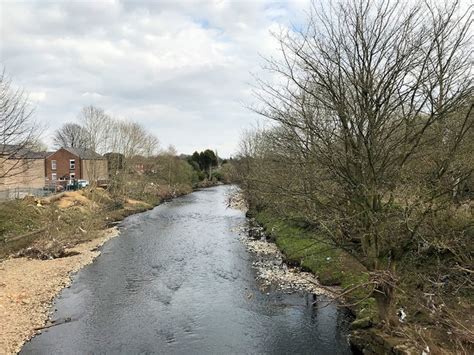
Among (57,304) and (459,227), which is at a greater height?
(459,227)

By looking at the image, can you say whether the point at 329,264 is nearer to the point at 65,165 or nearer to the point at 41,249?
the point at 41,249

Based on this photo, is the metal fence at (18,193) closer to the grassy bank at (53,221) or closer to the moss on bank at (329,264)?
the grassy bank at (53,221)

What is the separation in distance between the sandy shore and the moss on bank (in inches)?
355

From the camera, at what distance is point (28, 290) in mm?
16062

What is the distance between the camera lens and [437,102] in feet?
31.0

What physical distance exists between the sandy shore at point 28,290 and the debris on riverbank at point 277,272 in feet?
26.9

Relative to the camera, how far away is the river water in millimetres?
11312

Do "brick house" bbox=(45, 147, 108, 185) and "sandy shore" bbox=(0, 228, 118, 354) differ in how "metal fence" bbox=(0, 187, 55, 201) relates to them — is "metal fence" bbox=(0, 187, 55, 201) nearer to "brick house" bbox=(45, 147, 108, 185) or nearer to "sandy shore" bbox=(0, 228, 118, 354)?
"sandy shore" bbox=(0, 228, 118, 354)

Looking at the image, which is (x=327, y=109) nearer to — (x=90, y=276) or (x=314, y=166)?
(x=314, y=166)

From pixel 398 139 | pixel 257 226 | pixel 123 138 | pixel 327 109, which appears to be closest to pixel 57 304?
pixel 327 109

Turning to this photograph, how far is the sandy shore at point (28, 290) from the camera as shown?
1215 cm

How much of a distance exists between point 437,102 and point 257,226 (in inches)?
929

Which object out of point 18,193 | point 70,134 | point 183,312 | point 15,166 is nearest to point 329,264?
point 183,312

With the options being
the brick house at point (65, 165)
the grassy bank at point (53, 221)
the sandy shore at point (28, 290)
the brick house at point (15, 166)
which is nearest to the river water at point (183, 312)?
the sandy shore at point (28, 290)
